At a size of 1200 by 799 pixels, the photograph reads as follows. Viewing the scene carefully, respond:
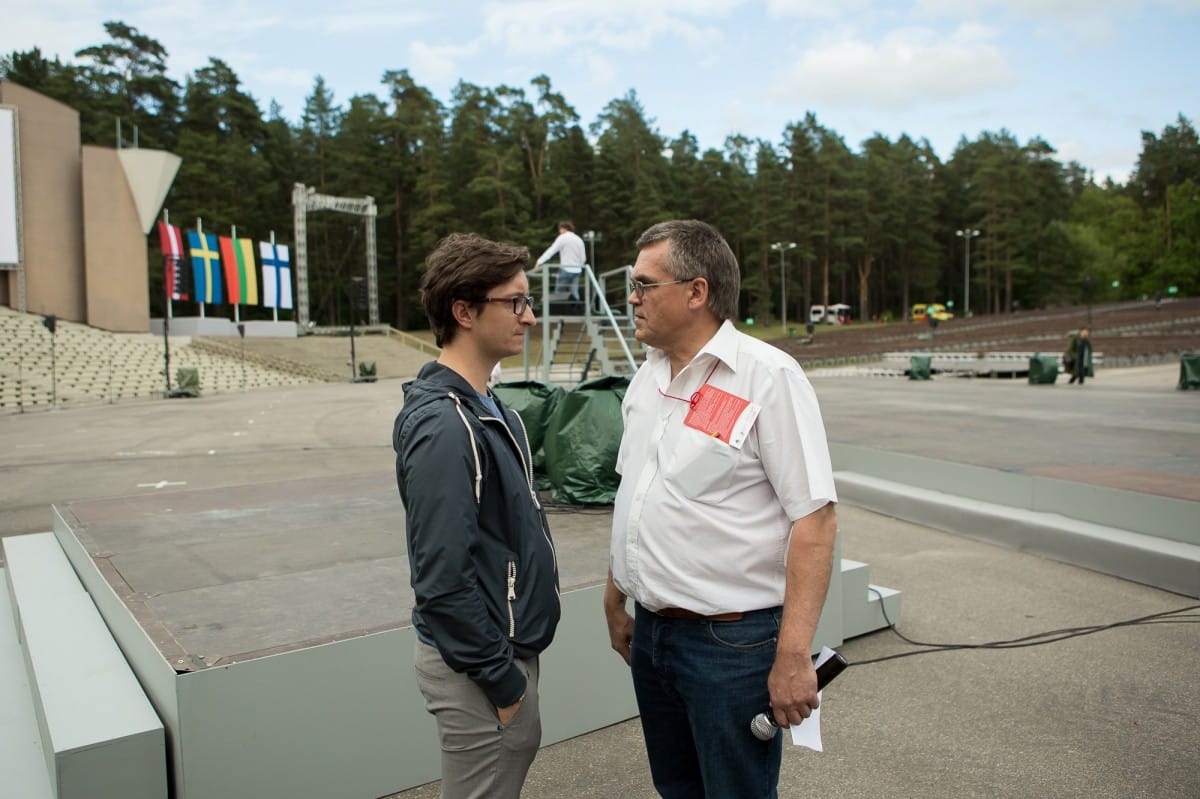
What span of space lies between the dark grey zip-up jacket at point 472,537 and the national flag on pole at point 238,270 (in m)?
39.5

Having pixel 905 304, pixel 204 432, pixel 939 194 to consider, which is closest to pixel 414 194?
pixel 905 304

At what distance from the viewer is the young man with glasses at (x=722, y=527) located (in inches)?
71.9

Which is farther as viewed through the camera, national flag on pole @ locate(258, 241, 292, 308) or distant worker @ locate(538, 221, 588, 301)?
national flag on pole @ locate(258, 241, 292, 308)

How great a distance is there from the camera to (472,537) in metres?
1.68

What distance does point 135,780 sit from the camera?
8.20 feet

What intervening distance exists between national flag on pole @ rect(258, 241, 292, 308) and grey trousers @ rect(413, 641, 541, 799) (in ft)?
130

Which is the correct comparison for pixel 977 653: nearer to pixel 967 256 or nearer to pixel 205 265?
pixel 205 265

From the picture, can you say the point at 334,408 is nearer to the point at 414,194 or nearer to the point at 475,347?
the point at 475,347

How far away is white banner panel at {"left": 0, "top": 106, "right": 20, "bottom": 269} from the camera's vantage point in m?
32.1

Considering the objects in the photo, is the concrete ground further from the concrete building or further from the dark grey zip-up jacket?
the concrete building

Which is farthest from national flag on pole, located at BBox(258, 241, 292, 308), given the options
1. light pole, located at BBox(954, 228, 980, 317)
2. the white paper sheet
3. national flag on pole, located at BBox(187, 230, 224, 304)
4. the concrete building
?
light pole, located at BBox(954, 228, 980, 317)

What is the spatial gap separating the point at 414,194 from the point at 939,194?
1959 inches

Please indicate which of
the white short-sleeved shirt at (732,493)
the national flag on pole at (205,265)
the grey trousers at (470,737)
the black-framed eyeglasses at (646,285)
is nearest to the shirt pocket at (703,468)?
the white short-sleeved shirt at (732,493)

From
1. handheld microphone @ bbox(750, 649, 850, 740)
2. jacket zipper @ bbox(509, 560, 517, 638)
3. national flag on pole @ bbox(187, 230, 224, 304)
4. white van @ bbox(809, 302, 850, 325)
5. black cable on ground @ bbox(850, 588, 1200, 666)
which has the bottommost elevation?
black cable on ground @ bbox(850, 588, 1200, 666)
